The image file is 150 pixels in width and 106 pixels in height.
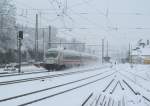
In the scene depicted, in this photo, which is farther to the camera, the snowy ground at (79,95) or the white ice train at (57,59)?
the white ice train at (57,59)

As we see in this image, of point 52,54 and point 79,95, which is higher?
point 52,54

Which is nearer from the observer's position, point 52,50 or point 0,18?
point 52,50

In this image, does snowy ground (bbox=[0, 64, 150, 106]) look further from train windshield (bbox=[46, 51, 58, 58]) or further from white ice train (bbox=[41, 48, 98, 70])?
train windshield (bbox=[46, 51, 58, 58])

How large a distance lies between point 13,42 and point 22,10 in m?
46.2

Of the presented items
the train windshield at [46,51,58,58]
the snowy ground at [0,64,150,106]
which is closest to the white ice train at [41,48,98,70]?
the train windshield at [46,51,58,58]

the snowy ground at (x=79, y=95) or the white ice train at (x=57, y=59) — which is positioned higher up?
the white ice train at (x=57, y=59)

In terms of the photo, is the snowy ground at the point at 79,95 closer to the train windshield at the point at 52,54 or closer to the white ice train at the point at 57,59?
the white ice train at the point at 57,59

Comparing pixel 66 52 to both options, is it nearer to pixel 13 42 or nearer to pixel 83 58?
pixel 83 58

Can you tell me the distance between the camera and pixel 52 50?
49.0 m

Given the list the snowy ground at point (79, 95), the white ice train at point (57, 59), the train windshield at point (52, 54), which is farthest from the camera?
the train windshield at point (52, 54)

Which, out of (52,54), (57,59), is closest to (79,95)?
(57,59)

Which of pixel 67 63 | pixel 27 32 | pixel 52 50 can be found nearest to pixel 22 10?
pixel 52 50

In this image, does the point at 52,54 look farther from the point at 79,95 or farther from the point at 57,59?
the point at 79,95

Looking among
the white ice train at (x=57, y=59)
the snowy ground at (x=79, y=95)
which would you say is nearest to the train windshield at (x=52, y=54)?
the white ice train at (x=57, y=59)
